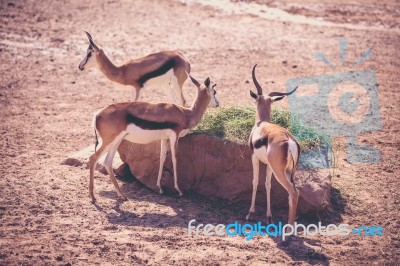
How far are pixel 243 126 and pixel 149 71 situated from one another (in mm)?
2372

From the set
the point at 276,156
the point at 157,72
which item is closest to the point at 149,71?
the point at 157,72

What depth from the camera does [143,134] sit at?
8234 millimetres

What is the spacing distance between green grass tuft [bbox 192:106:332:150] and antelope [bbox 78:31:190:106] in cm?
145

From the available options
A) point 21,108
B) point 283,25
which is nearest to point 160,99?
point 21,108

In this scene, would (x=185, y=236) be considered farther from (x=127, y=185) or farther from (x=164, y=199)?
(x=127, y=185)

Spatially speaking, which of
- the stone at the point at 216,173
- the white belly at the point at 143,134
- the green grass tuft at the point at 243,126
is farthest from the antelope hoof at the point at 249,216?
the white belly at the point at 143,134

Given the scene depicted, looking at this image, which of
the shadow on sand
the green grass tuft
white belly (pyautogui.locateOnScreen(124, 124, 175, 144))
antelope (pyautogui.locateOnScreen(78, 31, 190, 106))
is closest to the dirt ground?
the shadow on sand

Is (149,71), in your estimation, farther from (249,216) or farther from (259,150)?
(249,216)

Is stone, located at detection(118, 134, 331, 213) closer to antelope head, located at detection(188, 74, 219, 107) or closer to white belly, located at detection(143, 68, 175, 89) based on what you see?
antelope head, located at detection(188, 74, 219, 107)

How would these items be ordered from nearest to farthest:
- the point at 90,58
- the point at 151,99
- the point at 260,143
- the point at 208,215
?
1. the point at 260,143
2. the point at 208,215
3. the point at 90,58
4. the point at 151,99

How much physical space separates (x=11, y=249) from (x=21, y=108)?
5.43 meters

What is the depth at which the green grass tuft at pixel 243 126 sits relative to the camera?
866 cm

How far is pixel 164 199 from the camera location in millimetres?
8414

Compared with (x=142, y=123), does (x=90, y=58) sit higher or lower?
higher
